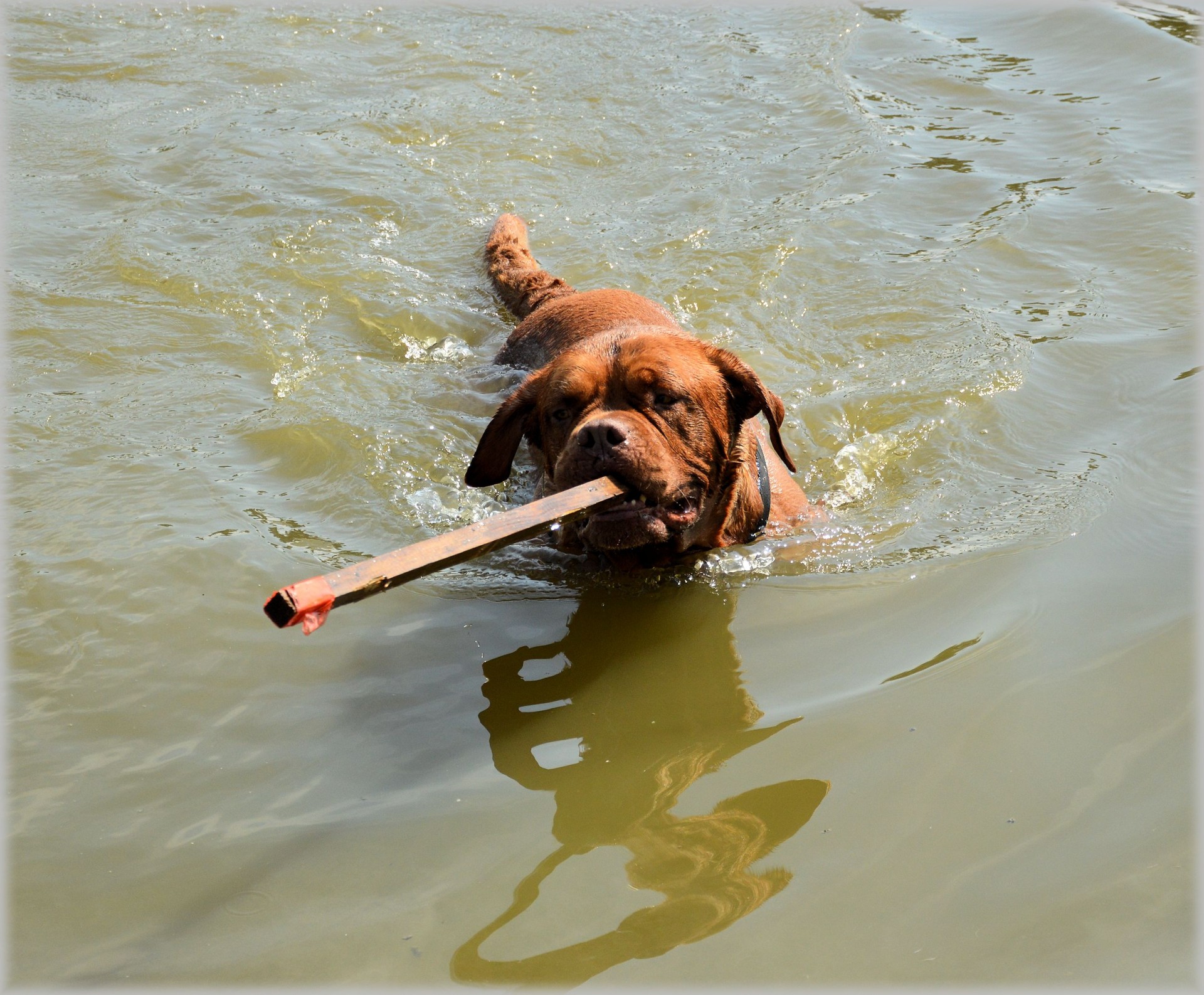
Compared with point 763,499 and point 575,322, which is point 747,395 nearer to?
point 763,499

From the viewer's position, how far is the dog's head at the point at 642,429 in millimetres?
4137

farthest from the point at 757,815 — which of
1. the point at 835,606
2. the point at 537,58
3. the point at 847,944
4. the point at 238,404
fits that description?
the point at 537,58

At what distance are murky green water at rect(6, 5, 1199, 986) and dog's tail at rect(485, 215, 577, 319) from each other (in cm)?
18

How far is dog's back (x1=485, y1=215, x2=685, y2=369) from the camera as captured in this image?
5.88 m

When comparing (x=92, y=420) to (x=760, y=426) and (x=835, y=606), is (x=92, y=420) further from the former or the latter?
(x=835, y=606)

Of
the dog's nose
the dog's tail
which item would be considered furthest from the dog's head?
the dog's tail

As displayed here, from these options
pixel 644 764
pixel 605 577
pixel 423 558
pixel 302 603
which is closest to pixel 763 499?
pixel 605 577

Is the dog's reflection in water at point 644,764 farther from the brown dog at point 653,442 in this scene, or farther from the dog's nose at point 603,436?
the dog's nose at point 603,436

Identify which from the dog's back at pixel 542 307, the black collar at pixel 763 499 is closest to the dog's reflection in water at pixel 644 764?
the black collar at pixel 763 499

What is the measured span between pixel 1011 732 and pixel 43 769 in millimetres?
3024

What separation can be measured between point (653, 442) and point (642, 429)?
0.23 feet

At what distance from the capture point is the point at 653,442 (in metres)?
4.25

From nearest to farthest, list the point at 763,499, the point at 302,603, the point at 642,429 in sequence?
the point at 302,603, the point at 642,429, the point at 763,499

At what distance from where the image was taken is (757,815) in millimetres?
3166
